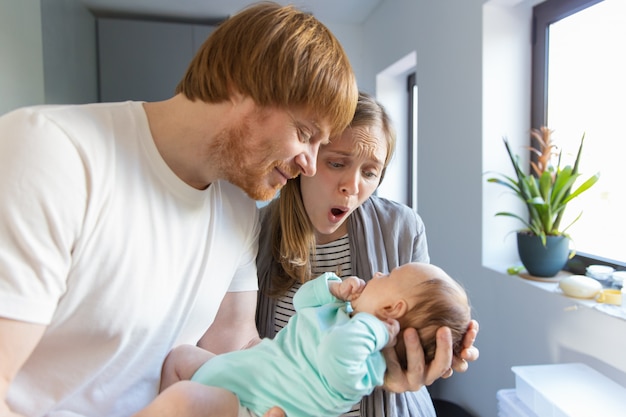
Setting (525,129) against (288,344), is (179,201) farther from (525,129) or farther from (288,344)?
(525,129)

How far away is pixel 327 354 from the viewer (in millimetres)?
870

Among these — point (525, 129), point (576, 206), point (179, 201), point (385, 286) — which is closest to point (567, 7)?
point (525, 129)

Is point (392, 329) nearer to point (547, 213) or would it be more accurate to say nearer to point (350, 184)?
point (350, 184)

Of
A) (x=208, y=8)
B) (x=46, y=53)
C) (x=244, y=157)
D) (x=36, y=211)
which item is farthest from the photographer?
(x=208, y=8)

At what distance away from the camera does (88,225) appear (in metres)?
0.82

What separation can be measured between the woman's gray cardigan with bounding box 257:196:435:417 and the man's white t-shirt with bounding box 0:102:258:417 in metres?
0.22

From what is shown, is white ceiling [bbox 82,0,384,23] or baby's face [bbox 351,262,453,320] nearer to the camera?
baby's face [bbox 351,262,453,320]

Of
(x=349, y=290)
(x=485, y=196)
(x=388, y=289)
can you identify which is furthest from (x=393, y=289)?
(x=485, y=196)

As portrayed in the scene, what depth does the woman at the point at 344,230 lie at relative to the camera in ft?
4.03

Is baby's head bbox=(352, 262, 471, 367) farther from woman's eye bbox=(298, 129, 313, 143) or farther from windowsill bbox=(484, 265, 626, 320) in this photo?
windowsill bbox=(484, 265, 626, 320)

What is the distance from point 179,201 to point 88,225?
22 cm

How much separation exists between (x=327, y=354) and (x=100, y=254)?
1.52ft

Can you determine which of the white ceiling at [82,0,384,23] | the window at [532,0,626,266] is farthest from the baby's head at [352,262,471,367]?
the white ceiling at [82,0,384,23]

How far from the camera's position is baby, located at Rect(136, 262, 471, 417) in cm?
88
